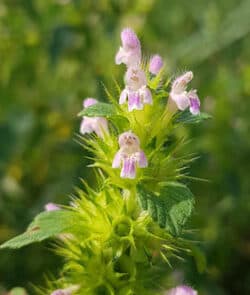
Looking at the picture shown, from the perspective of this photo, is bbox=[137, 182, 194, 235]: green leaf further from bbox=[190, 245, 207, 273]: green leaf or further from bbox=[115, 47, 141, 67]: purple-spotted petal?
bbox=[115, 47, 141, 67]: purple-spotted petal

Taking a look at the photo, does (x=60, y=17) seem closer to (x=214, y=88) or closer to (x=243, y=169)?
(x=214, y=88)

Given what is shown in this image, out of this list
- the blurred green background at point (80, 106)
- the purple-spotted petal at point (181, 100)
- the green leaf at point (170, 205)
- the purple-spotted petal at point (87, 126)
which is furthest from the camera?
the blurred green background at point (80, 106)

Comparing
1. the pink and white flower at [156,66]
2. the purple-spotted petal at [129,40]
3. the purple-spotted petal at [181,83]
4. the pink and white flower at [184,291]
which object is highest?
the purple-spotted petal at [129,40]

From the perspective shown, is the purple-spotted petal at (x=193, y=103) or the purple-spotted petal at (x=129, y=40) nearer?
the purple-spotted petal at (x=193, y=103)

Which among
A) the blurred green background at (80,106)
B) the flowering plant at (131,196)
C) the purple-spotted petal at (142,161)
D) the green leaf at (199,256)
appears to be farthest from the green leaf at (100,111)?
the blurred green background at (80,106)

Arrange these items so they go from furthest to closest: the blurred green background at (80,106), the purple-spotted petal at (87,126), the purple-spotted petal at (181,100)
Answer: the blurred green background at (80,106) < the purple-spotted petal at (87,126) < the purple-spotted petal at (181,100)

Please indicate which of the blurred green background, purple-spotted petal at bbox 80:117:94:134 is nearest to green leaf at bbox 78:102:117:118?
purple-spotted petal at bbox 80:117:94:134

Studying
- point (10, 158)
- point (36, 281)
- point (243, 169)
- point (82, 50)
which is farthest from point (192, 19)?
A: point (36, 281)

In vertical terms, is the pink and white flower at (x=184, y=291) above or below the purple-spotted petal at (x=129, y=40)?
below

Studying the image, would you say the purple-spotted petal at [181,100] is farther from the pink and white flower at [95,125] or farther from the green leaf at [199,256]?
the green leaf at [199,256]
